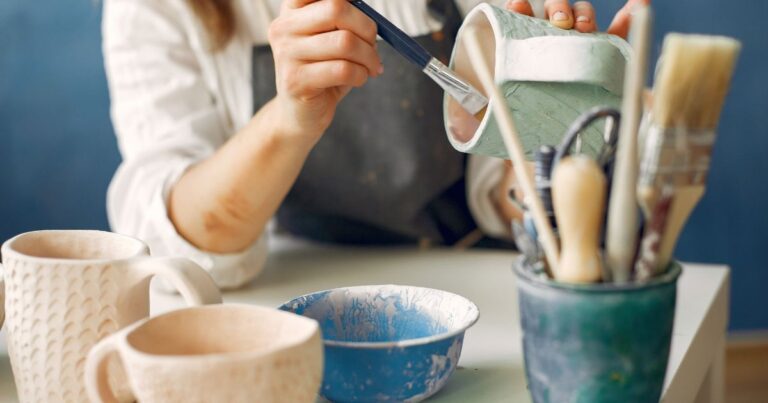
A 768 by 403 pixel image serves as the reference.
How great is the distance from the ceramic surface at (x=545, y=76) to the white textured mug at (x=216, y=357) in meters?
0.19

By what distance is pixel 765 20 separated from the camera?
1775 mm

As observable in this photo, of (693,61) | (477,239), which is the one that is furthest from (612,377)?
(477,239)

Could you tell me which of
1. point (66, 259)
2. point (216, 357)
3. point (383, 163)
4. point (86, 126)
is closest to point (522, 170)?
point (216, 357)

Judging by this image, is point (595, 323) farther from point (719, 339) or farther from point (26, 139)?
point (26, 139)

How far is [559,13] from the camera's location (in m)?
0.63

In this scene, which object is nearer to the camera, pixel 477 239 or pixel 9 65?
pixel 477 239

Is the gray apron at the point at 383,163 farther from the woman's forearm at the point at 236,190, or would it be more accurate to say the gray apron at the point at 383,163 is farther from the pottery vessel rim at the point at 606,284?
the pottery vessel rim at the point at 606,284

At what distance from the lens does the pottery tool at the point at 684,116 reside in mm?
387

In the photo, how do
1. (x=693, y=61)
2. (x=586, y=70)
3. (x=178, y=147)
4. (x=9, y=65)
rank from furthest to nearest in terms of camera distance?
(x=9, y=65)
(x=178, y=147)
(x=586, y=70)
(x=693, y=61)

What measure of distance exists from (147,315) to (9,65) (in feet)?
4.45

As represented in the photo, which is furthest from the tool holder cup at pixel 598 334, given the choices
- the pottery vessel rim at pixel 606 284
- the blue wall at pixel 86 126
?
the blue wall at pixel 86 126

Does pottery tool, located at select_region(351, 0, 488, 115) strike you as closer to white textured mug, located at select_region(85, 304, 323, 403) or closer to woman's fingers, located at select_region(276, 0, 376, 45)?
woman's fingers, located at select_region(276, 0, 376, 45)

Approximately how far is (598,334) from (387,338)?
7.8 inches

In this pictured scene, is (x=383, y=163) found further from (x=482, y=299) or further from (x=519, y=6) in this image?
(x=519, y=6)
